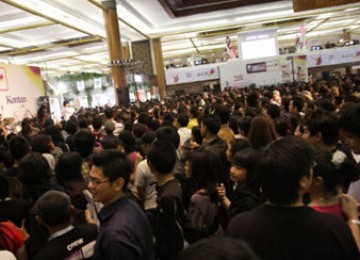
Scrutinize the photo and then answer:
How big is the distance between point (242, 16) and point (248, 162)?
555 inches

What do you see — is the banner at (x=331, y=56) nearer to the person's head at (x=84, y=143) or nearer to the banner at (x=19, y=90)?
the banner at (x=19, y=90)

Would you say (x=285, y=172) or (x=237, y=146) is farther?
(x=237, y=146)

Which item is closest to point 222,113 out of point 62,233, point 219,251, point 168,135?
point 168,135

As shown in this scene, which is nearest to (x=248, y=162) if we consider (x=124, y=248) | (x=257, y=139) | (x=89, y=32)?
(x=257, y=139)

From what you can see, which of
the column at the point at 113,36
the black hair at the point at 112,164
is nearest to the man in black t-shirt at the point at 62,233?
the black hair at the point at 112,164

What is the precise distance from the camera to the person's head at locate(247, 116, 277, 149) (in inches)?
140

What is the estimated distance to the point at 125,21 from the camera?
13.5 metres

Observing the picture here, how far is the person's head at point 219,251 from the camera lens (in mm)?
918

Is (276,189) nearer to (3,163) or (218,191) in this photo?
(218,191)

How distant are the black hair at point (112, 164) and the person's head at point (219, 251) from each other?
121cm

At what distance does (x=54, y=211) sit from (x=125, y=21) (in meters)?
12.0

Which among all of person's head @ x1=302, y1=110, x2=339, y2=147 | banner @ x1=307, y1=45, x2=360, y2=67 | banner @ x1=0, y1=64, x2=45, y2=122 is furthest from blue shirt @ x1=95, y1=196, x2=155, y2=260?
banner @ x1=307, y1=45, x2=360, y2=67

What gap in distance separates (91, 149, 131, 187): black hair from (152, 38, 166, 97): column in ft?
52.5

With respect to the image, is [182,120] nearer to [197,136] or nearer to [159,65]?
[197,136]
